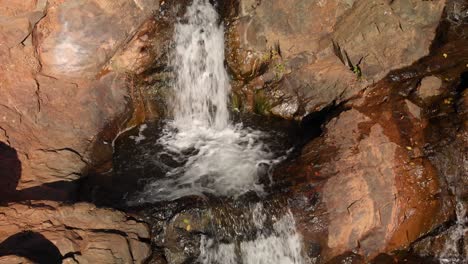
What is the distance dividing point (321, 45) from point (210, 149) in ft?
9.30

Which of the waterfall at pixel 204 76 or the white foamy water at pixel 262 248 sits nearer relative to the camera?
the white foamy water at pixel 262 248

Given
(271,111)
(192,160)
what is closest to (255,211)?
(192,160)

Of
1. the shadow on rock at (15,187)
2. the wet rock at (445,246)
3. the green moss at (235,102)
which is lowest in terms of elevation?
the wet rock at (445,246)

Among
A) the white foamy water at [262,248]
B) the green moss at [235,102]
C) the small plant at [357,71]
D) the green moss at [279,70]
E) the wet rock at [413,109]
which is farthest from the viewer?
the green moss at [235,102]

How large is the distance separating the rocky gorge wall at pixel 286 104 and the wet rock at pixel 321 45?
2 centimetres

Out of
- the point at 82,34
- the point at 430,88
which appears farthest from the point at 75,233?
the point at 430,88

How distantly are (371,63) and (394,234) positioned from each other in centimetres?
306

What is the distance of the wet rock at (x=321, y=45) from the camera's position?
268 inches

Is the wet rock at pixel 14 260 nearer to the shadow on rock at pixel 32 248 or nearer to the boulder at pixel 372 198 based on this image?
the shadow on rock at pixel 32 248

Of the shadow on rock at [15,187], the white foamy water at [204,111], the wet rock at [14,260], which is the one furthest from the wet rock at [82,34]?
the wet rock at [14,260]

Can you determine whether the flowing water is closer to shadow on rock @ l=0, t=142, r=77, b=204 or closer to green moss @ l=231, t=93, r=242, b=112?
A: green moss @ l=231, t=93, r=242, b=112

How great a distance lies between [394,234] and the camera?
5.28 meters

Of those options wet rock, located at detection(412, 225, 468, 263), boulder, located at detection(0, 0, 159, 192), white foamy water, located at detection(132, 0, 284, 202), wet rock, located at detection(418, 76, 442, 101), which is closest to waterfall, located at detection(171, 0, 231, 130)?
white foamy water, located at detection(132, 0, 284, 202)

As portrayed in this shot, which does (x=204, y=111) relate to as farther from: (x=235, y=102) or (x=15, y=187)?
(x=15, y=187)
